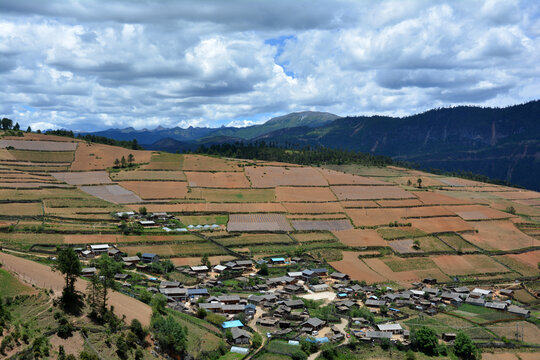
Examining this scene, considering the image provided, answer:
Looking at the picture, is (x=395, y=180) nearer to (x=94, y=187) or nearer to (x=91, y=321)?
(x=94, y=187)

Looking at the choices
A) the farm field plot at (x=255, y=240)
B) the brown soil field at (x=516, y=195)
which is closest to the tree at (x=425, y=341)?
the farm field plot at (x=255, y=240)

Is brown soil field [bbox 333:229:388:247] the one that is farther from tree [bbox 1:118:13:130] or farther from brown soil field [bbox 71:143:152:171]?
tree [bbox 1:118:13:130]

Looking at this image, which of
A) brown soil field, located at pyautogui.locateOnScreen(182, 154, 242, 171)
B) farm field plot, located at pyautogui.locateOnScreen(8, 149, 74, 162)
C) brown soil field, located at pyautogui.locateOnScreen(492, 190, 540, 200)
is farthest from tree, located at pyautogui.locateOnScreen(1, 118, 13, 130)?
brown soil field, located at pyautogui.locateOnScreen(492, 190, 540, 200)

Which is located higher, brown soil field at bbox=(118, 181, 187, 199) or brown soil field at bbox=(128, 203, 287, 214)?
brown soil field at bbox=(118, 181, 187, 199)

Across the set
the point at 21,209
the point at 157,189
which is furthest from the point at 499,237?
the point at 21,209

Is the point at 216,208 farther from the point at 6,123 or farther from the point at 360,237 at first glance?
the point at 6,123
